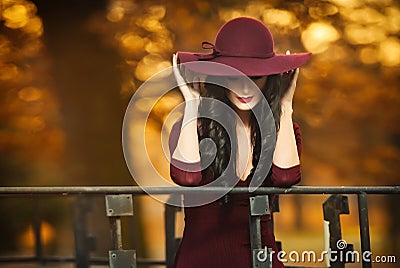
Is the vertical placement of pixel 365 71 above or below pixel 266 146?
above

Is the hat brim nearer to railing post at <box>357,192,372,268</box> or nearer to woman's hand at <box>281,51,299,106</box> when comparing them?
woman's hand at <box>281,51,299,106</box>

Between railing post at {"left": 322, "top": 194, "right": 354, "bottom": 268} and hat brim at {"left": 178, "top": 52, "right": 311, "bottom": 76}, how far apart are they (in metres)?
1.27

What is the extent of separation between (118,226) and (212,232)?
493mm

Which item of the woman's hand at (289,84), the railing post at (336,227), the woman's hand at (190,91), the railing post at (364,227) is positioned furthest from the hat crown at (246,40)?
the railing post at (336,227)

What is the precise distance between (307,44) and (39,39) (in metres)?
3.30

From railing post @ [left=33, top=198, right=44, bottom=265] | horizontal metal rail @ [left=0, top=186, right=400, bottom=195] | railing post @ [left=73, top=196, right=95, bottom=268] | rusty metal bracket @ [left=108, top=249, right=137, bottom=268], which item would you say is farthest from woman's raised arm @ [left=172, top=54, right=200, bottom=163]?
railing post @ [left=33, top=198, right=44, bottom=265]

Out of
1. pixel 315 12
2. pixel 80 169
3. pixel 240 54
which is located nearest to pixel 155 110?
pixel 80 169

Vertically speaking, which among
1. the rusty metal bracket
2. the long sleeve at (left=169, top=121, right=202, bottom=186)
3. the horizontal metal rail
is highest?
the long sleeve at (left=169, top=121, right=202, bottom=186)

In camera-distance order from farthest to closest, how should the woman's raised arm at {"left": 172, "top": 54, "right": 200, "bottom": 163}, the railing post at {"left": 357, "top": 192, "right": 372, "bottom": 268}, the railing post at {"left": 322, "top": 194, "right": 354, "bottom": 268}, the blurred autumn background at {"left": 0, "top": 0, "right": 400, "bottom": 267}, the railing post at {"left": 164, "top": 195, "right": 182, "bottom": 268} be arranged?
the blurred autumn background at {"left": 0, "top": 0, "right": 400, "bottom": 267} < the railing post at {"left": 164, "top": 195, "right": 182, "bottom": 268} < the railing post at {"left": 322, "top": 194, "right": 354, "bottom": 268} < the railing post at {"left": 357, "top": 192, "right": 372, "bottom": 268} < the woman's raised arm at {"left": 172, "top": 54, "right": 200, "bottom": 163}

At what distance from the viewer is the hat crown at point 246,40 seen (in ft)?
12.4

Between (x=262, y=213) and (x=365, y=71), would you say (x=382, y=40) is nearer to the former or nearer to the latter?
(x=365, y=71)

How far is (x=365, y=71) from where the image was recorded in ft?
33.6

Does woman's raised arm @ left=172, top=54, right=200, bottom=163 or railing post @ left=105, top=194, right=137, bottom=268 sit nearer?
woman's raised arm @ left=172, top=54, right=200, bottom=163

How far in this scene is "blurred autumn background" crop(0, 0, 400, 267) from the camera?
33.4 ft
